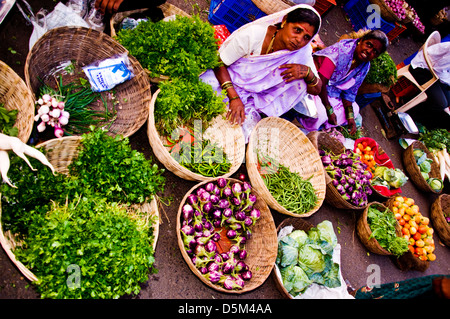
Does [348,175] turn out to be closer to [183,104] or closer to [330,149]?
[330,149]

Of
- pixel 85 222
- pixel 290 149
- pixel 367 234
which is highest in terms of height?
pixel 85 222

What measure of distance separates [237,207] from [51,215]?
1562 mm

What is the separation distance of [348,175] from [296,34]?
1972mm

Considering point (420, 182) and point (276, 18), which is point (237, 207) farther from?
point (420, 182)

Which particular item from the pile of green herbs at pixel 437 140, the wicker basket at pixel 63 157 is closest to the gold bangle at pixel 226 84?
the wicker basket at pixel 63 157

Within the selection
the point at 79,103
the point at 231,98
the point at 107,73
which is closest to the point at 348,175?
the point at 231,98

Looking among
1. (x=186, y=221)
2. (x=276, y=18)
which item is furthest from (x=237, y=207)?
(x=276, y=18)

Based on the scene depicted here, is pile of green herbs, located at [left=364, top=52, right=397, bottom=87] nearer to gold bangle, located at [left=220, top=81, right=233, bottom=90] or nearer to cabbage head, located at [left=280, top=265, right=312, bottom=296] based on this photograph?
gold bangle, located at [left=220, top=81, right=233, bottom=90]

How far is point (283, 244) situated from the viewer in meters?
2.83

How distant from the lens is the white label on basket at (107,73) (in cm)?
259

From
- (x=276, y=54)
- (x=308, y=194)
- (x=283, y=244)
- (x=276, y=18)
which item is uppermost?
(x=276, y=18)

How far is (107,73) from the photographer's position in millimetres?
2584

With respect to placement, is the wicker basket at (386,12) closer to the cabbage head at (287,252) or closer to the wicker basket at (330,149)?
the wicker basket at (330,149)

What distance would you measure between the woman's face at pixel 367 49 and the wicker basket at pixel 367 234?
77.3 inches
